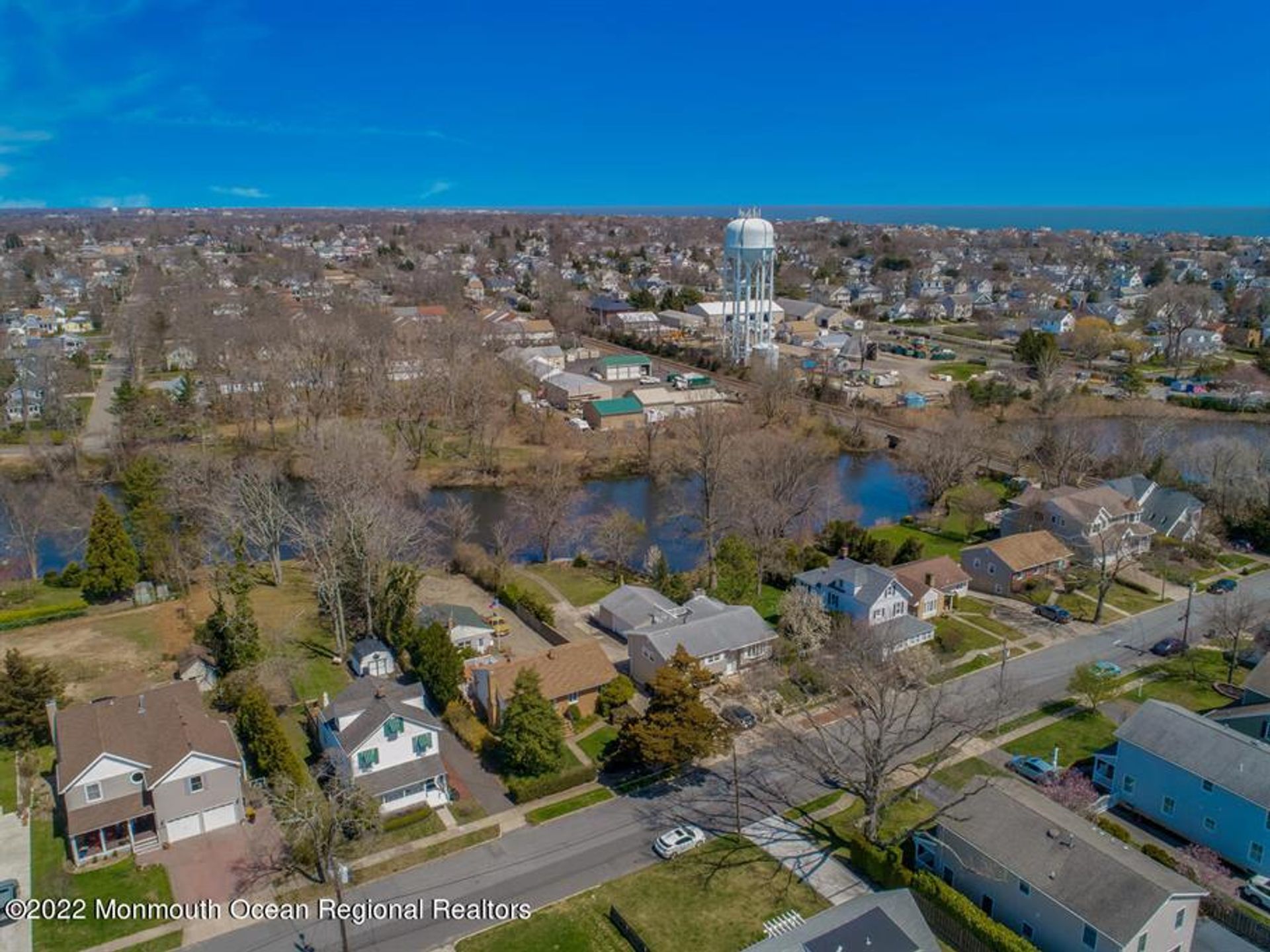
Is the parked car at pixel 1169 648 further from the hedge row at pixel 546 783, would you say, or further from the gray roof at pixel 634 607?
the hedge row at pixel 546 783

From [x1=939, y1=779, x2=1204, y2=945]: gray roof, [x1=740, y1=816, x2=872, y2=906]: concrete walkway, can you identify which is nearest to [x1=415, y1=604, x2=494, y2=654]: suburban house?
[x1=740, y1=816, x2=872, y2=906]: concrete walkway

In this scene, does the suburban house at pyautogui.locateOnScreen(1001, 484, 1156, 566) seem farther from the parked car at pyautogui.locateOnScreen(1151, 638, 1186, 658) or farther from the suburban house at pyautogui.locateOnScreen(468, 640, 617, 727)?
the suburban house at pyautogui.locateOnScreen(468, 640, 617, 727)

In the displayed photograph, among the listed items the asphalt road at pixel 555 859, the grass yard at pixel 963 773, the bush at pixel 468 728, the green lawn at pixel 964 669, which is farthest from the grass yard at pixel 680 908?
the green lawn at pixel 964 669

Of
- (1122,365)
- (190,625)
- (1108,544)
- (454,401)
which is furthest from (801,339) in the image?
(190,625)

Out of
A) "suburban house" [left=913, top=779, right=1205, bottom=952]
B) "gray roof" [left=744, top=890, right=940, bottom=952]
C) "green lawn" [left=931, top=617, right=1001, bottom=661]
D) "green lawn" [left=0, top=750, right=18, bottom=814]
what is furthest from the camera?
"green lawn" [left=931, top=617, right=1001, bottom=661]

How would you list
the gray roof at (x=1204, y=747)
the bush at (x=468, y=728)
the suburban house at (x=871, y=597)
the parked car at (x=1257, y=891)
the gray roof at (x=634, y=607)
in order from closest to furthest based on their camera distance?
the parked car at (x=1257, y=891) → the gray roof at (x=1204, y=747) → the bush at (x=468, y=728) → the suburban house at (x=871, y=597) → the gray roof at (x=634, y=607)

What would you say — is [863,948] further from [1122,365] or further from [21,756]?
[1122,365]
